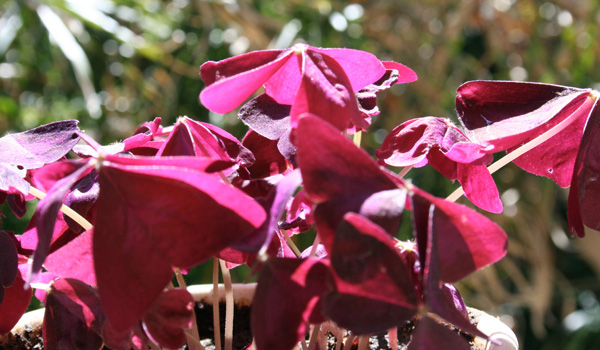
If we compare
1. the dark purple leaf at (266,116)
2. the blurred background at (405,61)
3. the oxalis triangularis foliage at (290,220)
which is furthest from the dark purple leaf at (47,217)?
the blurred background at (405,61)

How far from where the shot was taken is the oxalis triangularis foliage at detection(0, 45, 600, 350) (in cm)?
21

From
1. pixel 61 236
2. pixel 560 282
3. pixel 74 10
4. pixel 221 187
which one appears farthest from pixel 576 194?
pixel 560 282

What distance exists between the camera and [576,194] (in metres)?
0.28

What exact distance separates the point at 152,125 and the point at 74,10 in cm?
119

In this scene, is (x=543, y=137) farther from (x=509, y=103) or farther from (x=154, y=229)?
(x=154, y=229)

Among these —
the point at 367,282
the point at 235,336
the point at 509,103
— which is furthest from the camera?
the point at 235,336

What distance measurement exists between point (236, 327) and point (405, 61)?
4.10ft

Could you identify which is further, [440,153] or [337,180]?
[440,153]

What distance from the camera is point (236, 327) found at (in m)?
0.43

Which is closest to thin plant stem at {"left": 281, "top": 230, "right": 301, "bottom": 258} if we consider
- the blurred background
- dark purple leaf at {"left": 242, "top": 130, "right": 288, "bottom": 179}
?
dark purple leaf at {"left": 242, "top": 130, "right": 288, "bottom": 179}

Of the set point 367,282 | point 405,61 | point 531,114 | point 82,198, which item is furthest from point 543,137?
point 405,61

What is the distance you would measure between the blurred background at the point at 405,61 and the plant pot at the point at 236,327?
0.92m

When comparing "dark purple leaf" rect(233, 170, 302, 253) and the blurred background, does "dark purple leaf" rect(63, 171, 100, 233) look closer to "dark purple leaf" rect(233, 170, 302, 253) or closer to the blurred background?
"dark purple leaf" rect(233, 170, 302, 253)

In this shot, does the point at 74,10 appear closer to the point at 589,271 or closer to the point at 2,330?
the point at 2,330
